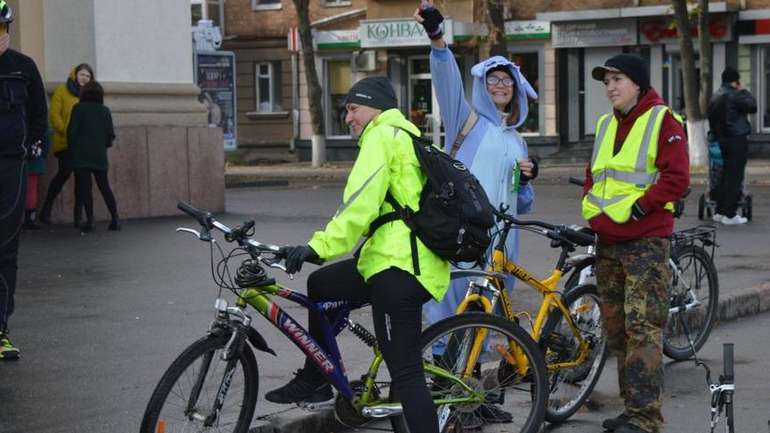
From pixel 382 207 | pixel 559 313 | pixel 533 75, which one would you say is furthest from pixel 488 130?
pixel 533 75

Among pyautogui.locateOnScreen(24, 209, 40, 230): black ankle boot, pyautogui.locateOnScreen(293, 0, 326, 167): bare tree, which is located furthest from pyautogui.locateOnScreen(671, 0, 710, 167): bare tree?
pyautogui.locateOnScreen(24, 209, 40, 230): black ankle boot

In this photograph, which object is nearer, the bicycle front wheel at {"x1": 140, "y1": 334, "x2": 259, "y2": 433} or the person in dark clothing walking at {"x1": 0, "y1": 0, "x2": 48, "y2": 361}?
the bicycle front wheel at {"x1": 140, "y1": 334, "x2": 259, "y2": 433}

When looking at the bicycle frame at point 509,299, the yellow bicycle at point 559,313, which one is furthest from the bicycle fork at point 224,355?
the yellow bicycle at point 559,313

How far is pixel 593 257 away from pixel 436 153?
1.85 metres

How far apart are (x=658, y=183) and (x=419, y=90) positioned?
34.3 metres

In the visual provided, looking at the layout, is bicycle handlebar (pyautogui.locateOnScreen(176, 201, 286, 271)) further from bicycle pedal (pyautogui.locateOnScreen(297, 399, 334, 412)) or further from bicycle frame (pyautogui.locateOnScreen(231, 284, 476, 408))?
bicycle pedal (pyautogui.locateOnScreen(297, 399, 334, 412))

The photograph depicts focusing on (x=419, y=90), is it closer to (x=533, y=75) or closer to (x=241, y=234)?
(x=533, y=75)

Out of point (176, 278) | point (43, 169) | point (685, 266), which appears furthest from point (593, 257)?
point (43, 169)

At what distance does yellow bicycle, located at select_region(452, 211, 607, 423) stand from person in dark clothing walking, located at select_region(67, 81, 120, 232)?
28.4 feet

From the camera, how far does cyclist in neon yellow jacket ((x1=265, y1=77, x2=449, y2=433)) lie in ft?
18.9

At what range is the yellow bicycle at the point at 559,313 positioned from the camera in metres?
6.91

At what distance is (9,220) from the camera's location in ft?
26.7

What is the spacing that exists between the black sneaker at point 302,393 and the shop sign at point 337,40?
35.0 m

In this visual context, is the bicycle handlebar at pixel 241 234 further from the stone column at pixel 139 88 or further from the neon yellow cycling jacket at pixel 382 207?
the stone column at pixel 139 88
